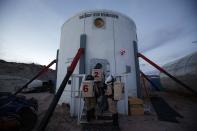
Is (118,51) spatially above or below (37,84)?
above

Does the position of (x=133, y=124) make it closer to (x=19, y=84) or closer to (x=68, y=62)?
(x=68, y=62)

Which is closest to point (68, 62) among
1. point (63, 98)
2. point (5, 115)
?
point (63, 98)

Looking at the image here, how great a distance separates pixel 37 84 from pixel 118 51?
49.5 ft

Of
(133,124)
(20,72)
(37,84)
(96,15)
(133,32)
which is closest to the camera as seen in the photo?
(133,124)

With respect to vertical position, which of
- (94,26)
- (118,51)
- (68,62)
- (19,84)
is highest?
(94,26)

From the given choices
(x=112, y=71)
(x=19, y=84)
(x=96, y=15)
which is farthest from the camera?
(x=19, y=84)

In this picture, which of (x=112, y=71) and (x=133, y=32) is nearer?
(x=112, y=71)

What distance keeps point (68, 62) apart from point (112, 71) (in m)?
3.22

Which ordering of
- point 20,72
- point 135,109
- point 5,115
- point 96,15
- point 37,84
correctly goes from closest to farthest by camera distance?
1. point 5,115
2. point 135,109
3. point 96,15
4. point 37,84
5. point 20,72

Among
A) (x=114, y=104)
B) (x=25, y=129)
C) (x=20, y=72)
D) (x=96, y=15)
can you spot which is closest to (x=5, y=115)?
(x=25, y=129)

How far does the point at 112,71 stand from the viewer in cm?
891

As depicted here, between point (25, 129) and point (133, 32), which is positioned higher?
point (133, 32)

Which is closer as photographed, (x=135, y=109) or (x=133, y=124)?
(x=133, y=124)

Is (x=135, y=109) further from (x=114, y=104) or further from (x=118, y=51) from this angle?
(x=118, y=51)
